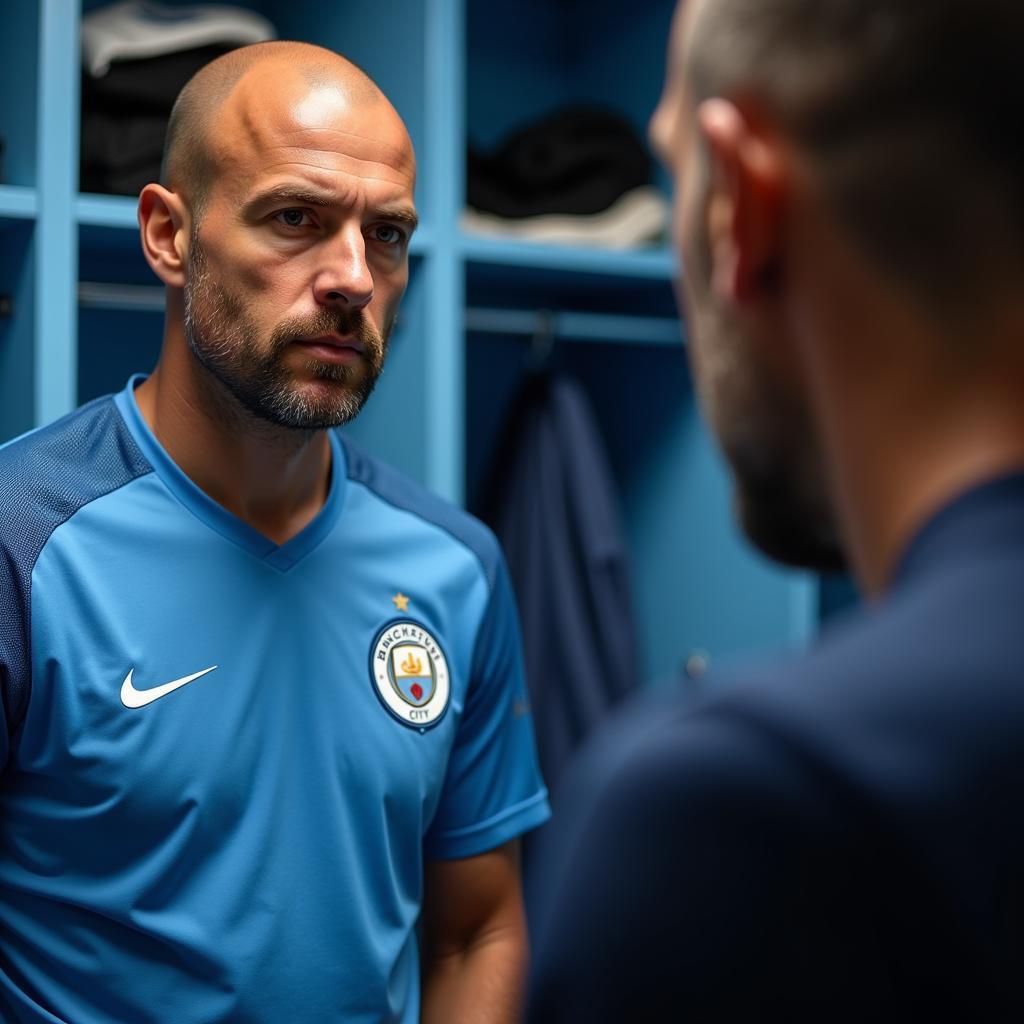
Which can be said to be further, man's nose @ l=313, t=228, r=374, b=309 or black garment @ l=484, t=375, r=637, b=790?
black garment @ l=484, t=375, r=637, b=790

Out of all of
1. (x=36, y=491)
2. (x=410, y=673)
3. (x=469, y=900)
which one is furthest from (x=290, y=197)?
(x=469, y=900)

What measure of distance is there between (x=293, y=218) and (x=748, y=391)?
2.57 ft

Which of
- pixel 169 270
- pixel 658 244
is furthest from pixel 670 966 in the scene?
pixel 658 244

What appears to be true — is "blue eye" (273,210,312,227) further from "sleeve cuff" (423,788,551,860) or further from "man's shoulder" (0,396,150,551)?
"sleeve cuff" (423,788,551,860)

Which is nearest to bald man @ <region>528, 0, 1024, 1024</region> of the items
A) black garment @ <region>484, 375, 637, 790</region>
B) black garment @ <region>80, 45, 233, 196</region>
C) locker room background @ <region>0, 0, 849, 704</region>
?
locker room background @ <region>0, 0, 849, 704</region>

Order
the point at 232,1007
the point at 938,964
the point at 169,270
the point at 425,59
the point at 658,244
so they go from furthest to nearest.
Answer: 1. the point at 658,244
2. the point at 425,59
3. the point at 169,270
4. the point at 232,1007
5. the point at 938,964

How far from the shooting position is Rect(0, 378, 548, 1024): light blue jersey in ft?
3.57

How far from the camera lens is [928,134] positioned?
0.45 m

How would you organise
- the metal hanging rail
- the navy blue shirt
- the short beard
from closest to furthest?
1. the navy blue shirt
2. the short beard
3. the metal hanging rail

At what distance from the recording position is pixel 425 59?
181cm

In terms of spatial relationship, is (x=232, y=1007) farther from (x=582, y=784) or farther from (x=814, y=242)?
(x=814, y=242)

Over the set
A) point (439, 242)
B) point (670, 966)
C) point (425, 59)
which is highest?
point (425, 59)

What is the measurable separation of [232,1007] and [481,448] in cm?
135

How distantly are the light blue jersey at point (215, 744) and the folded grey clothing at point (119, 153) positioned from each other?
0.52 meters
